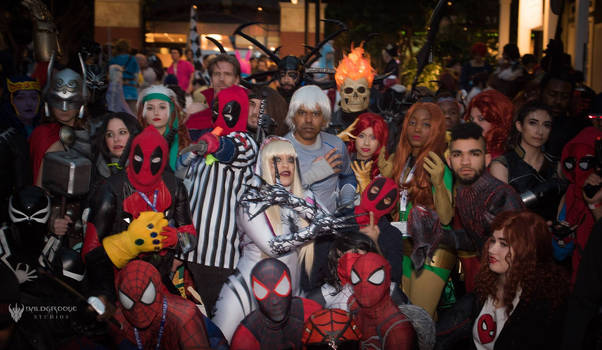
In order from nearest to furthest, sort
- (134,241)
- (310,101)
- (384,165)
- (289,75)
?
(134,241), (310,101), (384,165), (289,75)

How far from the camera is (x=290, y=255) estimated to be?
144 inches

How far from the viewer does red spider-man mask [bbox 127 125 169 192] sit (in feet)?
11.6

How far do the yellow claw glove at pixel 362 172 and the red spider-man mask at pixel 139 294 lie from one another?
7.20 feet

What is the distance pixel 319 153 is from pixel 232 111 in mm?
724

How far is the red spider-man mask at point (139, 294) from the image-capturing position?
2.95 metres

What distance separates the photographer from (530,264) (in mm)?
3041

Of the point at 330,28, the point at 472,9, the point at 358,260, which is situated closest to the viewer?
the point at 358,260

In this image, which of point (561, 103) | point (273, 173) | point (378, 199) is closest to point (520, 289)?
point (378, 199)

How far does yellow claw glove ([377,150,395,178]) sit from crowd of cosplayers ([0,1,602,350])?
16 mm

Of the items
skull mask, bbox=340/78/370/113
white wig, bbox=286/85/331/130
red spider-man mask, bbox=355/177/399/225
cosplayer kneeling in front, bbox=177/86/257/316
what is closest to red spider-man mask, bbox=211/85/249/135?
cosplayer kneeling in front, bbox=177/86/257/316

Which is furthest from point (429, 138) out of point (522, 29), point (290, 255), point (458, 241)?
point (522, 29)

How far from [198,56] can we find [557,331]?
22.9 feet

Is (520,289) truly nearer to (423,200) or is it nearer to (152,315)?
(423,200)

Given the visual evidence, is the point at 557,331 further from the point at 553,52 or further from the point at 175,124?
the point at 553,52
